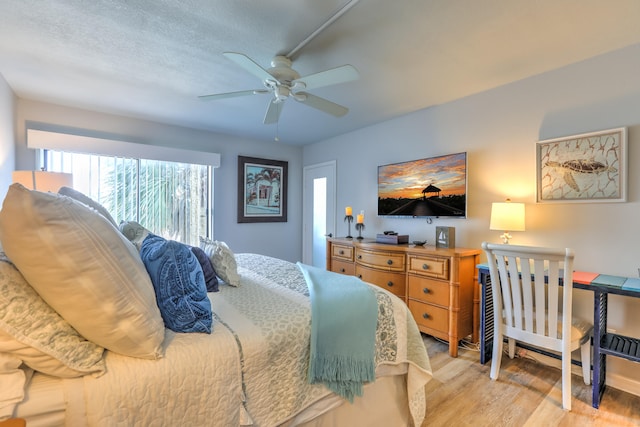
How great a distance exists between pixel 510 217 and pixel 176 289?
8.04ft

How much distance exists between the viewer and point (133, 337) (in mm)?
928

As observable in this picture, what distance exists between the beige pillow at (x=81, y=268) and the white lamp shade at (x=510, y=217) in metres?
2.48

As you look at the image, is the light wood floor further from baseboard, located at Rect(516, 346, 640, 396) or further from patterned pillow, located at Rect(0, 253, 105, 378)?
patterned pillow, located at Rect(0, 253, 105, 378)

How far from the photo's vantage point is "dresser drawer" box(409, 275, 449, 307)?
8.28 feet

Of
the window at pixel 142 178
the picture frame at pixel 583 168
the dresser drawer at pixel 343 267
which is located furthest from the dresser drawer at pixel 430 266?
the window at pixel 142 178

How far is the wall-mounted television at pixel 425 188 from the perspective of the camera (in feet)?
9.45

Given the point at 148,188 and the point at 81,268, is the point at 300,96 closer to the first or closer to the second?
the point at 81,268

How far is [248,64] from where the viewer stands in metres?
1.71

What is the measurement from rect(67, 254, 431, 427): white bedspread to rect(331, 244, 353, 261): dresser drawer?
186cm

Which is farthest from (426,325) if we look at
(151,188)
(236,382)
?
(151,188)

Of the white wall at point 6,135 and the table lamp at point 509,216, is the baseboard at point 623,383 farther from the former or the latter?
the white wall at point 6,135

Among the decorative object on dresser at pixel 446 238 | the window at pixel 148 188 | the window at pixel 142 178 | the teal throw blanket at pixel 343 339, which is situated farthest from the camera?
the window at pixel 148 188

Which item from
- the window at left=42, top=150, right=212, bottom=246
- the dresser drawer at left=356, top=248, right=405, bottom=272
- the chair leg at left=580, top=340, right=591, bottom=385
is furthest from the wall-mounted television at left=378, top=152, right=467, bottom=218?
the window at left=42, top=150, right=212, bottom=246

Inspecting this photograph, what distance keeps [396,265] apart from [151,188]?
3.15 meters
